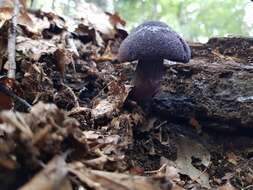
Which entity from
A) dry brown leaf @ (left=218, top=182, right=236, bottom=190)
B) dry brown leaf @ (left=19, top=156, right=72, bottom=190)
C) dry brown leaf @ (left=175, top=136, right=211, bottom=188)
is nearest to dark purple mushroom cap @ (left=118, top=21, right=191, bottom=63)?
dry brown leaf @ (left=175, top=136, right=211, bottom=188)

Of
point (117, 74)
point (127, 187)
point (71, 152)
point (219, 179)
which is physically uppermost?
point (117, 74)

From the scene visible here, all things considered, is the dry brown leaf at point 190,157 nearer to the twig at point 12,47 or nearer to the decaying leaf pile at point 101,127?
the decaying leaf pile at point 101,127

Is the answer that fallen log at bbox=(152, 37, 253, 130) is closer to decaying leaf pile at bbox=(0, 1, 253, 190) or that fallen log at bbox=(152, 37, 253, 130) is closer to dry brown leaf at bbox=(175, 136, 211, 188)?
decaying leaf pile at bbox=(0, 1, 253, 190)

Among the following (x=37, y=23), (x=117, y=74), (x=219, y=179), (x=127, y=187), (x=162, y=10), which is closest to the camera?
(x=127, y=187)

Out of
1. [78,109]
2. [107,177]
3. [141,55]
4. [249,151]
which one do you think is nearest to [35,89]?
[78,109]

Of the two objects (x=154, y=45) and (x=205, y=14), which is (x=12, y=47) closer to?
(x=154, y=45)

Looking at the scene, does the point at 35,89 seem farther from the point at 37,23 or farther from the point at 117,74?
the point at 37,23

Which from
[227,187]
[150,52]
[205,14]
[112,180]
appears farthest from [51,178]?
[205,14]
